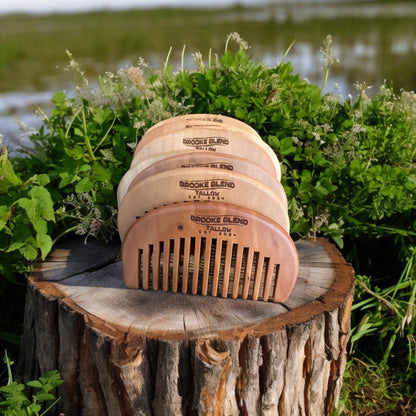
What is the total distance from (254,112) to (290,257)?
105cm

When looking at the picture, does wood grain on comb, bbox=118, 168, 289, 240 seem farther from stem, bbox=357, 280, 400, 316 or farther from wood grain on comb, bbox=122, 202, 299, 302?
stem, bbox=357, 280, 400, 316

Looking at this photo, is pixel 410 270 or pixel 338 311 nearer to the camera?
pixel 338 311

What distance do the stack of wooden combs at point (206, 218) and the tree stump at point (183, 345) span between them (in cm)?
9

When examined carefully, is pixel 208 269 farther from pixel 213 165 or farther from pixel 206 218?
pixel 213 165

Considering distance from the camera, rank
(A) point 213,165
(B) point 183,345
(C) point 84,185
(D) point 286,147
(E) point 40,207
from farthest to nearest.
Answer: (D) point 286,147 → (C) point 84,185 → (E) point 40,207 → (A) point 213,165 → (B) point 183,345

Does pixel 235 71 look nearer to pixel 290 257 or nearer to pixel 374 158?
pixel 374 158

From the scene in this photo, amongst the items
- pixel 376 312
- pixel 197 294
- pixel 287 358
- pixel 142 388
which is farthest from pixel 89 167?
pixel 376 312

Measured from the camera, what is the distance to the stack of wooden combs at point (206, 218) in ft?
5.97

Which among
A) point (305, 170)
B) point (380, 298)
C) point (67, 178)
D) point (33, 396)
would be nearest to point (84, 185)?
point (67, 178)

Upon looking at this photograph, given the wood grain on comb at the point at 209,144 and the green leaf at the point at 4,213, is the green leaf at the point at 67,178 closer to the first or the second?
the green leaf at the point at 4,213

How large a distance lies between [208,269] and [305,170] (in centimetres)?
95

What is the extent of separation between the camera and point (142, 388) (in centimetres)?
189

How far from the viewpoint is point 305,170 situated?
2.62 m

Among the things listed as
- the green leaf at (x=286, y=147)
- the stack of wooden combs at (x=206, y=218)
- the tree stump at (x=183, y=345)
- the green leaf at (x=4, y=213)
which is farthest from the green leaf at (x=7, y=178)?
the green leaf at (x=286, y=147)
